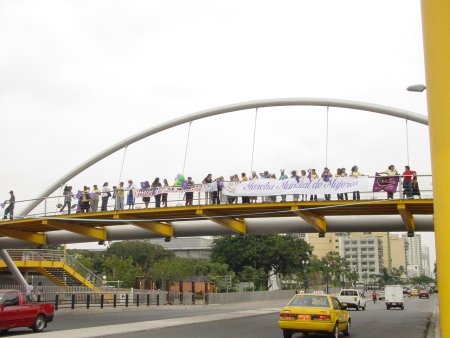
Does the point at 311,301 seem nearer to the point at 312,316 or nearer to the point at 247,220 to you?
the point at 312,316

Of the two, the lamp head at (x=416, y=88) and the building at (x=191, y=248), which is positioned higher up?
the lamp head at (x=416, y=88)

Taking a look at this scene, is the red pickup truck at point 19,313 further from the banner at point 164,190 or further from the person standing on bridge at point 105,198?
the person standing on bridge at point 105,198

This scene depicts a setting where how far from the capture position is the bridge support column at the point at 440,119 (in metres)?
7.98

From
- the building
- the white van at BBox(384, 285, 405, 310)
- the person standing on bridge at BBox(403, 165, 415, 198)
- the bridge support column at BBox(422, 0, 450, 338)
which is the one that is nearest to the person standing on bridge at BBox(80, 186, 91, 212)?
the person standing on bridge at BBox(403, 165, 415, 198)

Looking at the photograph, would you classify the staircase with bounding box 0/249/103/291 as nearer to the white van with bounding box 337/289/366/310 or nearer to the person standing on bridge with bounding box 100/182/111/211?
the person standing on bridge with bounding box 100/182/111/211

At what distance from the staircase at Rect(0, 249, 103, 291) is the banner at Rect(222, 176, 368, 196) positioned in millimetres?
25104

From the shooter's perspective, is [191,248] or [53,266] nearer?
[53,266]

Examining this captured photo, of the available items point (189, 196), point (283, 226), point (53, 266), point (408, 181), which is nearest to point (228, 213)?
point (189, 196)

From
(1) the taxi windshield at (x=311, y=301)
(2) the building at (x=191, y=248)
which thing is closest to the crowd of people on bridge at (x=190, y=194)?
(1) the taxi windshield at (x=311, y=301)

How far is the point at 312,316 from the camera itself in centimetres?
1739

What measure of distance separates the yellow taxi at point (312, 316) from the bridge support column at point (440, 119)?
30.6ft

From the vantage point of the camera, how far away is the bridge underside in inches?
986

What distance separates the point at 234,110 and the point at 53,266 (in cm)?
Answer: 2264

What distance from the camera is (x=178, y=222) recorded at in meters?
30.4
